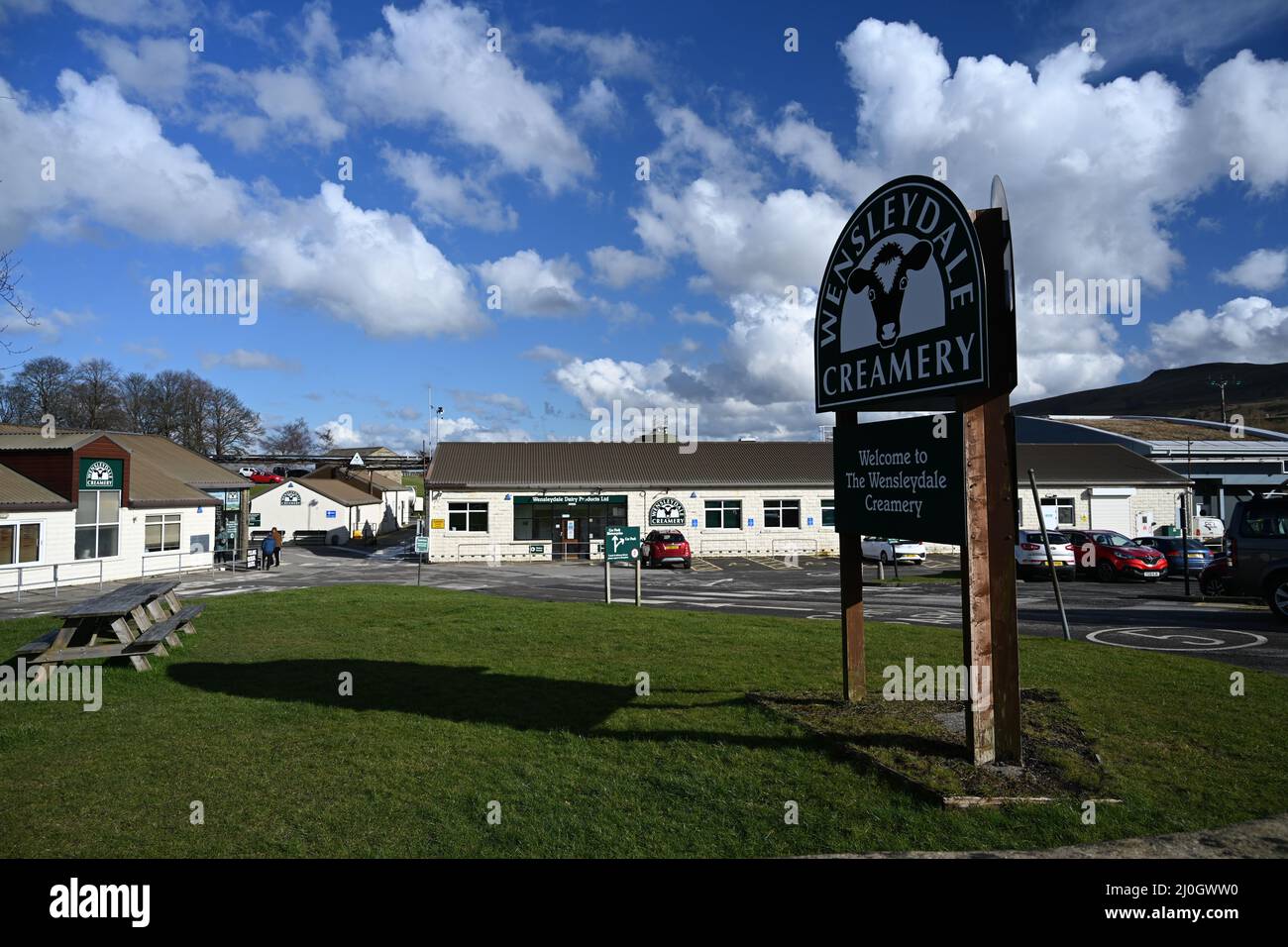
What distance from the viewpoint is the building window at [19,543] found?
25.4 metres

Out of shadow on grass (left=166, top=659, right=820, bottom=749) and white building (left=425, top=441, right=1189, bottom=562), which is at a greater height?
white building (left=425, top=441, right=1189, bottom=562)

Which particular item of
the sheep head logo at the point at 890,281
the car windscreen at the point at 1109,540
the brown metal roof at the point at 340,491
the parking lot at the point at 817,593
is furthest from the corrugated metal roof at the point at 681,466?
the sheep head logo at the point at 890,281

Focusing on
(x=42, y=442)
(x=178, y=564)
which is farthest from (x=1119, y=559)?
(x=42, y=442)

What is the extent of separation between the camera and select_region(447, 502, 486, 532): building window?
42.0 metres

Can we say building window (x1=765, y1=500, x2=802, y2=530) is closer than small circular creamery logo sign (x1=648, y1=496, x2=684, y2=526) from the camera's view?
No

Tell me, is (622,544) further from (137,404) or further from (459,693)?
(137,404)

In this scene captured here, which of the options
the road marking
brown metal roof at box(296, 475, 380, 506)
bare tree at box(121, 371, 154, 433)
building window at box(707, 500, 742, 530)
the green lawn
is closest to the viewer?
the green lawn

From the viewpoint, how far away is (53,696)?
8633mm

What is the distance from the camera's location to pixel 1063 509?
4512 cm

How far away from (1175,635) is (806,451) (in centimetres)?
3606

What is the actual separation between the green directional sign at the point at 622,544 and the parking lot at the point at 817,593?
1.16m

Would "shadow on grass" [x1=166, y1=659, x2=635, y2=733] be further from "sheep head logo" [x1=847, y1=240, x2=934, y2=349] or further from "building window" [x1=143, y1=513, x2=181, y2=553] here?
"building window" [x1=143, y1=513, x2=181, y2=553]

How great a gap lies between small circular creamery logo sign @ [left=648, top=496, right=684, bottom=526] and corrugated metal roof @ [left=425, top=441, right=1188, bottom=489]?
2.85ft

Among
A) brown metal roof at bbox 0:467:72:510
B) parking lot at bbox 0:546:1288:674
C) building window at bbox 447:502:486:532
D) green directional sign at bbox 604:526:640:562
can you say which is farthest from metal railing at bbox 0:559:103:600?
green directional sign at bbox 604:526:640:562
